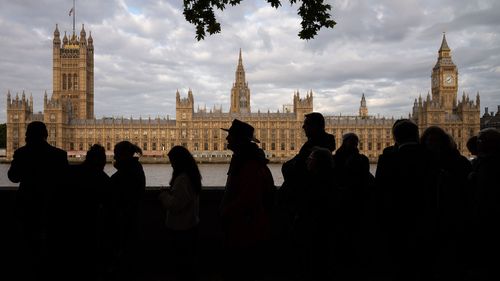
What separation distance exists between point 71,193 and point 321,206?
214 cm

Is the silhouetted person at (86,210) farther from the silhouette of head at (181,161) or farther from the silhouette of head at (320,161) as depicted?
the silhouette of head at (320,161)

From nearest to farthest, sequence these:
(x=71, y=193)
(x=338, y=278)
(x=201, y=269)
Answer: (x=71, y=193)
(x=338, y=278)
(x=201, y=269)

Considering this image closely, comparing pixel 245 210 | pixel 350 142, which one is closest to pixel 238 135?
pixel 245 210

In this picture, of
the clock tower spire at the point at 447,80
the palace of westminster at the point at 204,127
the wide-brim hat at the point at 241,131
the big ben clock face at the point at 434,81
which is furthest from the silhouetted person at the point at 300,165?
the big ben clock face at the point at 434,81

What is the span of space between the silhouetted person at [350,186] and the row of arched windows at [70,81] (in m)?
85.7

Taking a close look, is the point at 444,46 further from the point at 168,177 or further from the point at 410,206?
the point at 410,206

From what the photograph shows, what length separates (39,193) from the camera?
4.46m

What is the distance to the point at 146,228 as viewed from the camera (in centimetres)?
A: 582

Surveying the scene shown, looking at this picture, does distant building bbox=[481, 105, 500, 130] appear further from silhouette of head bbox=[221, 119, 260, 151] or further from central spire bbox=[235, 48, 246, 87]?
silhouette of head bbox=[221, 119, 260, 151]

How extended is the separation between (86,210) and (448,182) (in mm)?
3132

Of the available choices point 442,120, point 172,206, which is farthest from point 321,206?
point 442,120

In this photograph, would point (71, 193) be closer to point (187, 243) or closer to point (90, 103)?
point (187, 243)

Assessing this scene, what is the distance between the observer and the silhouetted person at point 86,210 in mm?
4352

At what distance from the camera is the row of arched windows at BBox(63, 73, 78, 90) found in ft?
278
